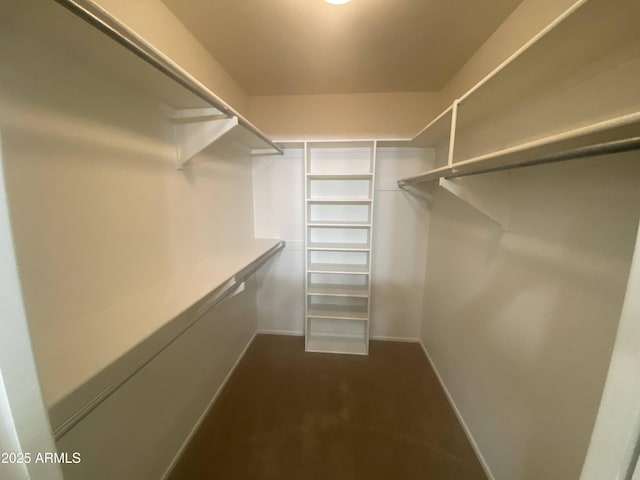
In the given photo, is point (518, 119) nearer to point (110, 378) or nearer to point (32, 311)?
point (110, 378)

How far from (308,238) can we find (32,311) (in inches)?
70.8

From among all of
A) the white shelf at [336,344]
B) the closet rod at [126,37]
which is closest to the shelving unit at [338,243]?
the white shelf at [336,344]

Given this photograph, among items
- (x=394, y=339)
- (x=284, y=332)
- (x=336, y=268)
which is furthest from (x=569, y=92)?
(x=284, y=332)

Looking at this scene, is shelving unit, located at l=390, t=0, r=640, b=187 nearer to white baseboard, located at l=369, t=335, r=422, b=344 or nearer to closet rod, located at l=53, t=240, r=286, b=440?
closet rod, located at l=53, t=240, r=286, b=440

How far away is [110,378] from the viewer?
61 centimetres

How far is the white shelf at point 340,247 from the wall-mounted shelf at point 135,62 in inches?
45.8

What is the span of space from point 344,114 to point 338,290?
5.39ft

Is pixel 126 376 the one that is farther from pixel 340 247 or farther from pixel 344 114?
pixel 344 114

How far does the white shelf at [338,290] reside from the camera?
228 cm

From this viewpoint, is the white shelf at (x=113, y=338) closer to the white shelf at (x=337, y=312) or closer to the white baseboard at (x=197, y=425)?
the white baseboard at (x=197, y=425)

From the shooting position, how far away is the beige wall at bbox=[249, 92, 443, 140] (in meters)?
2.21

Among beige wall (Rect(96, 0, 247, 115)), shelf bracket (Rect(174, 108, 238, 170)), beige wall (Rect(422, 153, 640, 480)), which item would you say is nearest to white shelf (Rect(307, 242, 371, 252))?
beige wall (Rect(422, 153, 640, 480))

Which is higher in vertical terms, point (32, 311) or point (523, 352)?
point (32, 311)

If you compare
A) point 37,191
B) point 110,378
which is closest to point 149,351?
point 110,378
